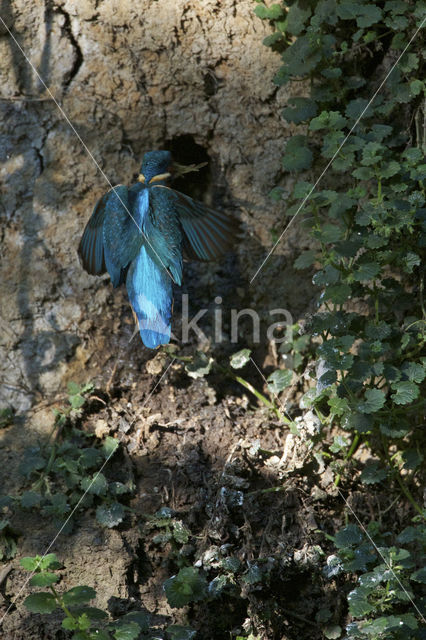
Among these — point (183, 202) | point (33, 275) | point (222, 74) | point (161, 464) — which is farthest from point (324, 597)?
point (222, 74)

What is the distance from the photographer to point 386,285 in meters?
2.81

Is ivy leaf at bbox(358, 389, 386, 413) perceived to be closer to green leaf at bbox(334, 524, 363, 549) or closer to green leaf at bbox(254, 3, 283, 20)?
green leaf at bbox(334, 524, 363, 549)

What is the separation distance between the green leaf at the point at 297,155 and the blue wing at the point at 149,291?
741 mm

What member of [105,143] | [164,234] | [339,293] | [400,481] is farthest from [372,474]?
[105,143]

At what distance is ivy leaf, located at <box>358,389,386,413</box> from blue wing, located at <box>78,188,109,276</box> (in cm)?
129

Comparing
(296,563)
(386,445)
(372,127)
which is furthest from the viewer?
(372,127)

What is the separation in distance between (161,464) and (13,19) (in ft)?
7.19

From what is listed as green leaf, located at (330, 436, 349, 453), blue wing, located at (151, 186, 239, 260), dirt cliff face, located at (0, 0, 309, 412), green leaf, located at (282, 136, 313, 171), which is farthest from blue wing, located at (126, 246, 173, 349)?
green leaf, located at (330, 436, 349, 453)

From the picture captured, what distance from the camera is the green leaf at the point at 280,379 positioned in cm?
303

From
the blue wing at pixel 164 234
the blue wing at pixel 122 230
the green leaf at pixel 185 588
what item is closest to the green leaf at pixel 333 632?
the green leaf at pixel 185 588

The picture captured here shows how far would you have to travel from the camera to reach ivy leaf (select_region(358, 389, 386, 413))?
2.54m

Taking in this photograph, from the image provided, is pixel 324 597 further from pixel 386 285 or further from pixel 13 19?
pixel 13 19

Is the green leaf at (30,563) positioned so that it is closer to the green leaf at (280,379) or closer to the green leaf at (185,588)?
the green leaf at (185,588)

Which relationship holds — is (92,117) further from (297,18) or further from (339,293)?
(339,293)
